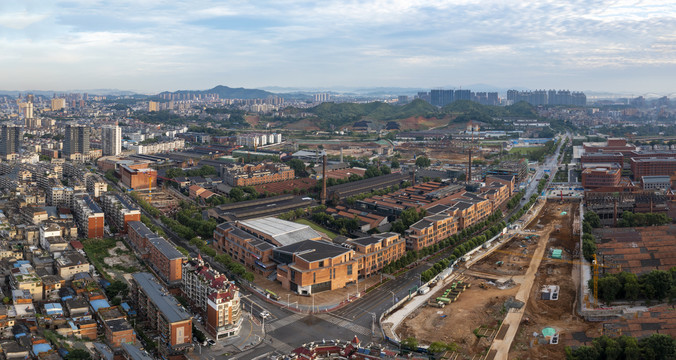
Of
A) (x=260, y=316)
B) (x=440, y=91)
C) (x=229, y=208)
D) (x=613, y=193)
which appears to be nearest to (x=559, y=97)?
(x=440, y=91)

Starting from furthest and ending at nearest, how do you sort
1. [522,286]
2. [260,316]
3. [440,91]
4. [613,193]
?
[440,91]
[613,193]
[522,286]
[260,316]

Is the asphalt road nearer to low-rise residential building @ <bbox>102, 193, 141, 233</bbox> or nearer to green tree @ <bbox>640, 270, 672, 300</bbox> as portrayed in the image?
green tree @ <bbox>640, 270, 672, 300</bbox>

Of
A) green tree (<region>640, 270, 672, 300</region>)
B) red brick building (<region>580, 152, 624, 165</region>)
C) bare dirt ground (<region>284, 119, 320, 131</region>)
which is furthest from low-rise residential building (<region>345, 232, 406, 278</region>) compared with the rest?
bare dirt ground (<region>284, 119, 320, 131</region>)

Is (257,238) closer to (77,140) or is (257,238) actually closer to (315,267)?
(315,267)

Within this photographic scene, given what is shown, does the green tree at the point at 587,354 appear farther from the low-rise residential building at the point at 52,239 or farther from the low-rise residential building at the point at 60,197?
the low-rise residential building at the point at 60,197

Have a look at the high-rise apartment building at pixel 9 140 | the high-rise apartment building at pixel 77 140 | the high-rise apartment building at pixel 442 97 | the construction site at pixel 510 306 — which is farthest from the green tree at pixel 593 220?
the high-rise apartment building at pixel 442 97

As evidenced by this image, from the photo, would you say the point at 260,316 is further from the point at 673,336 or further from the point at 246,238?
the point at 673,336
